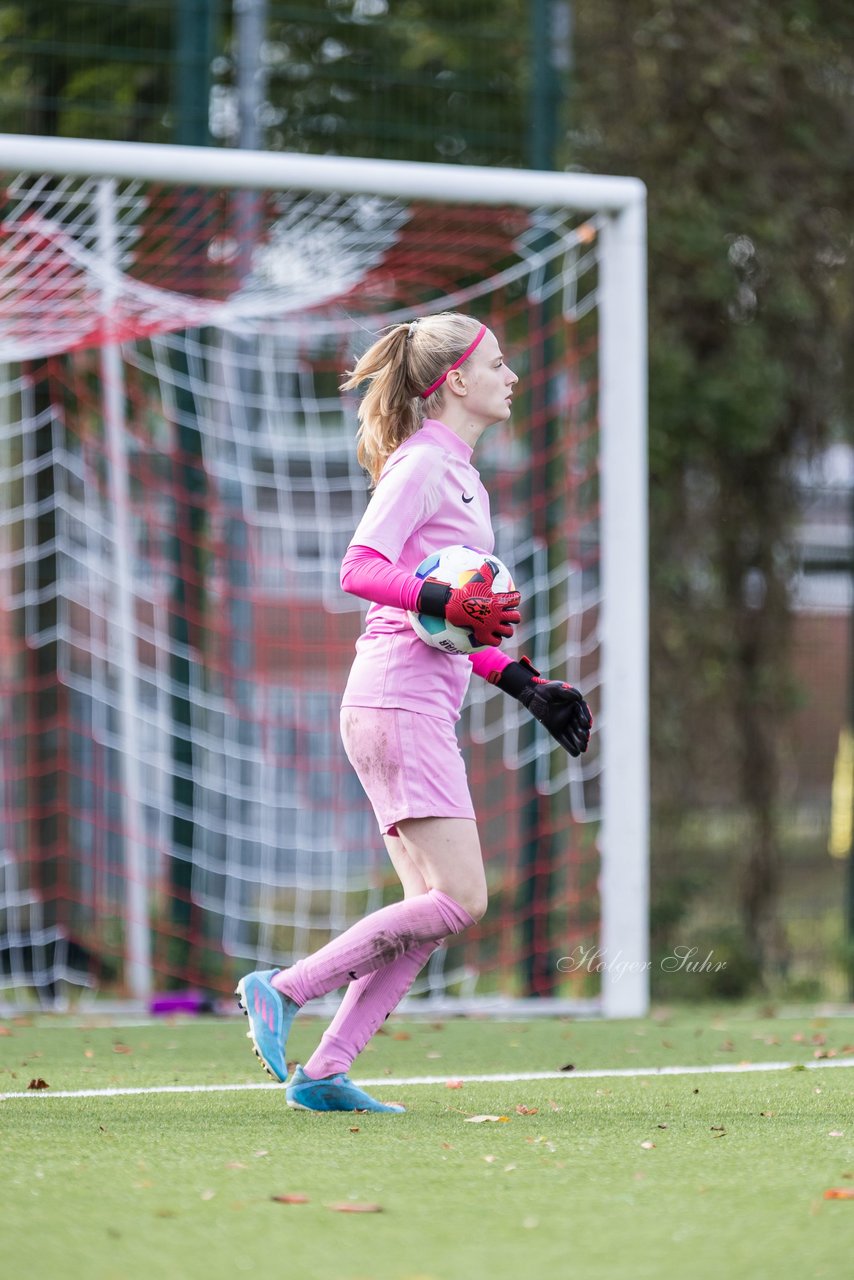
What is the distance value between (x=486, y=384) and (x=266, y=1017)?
1.37 meters

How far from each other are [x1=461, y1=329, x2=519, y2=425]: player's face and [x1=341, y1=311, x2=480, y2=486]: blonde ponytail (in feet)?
0.12

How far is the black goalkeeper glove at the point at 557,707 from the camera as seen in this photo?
3.56 m

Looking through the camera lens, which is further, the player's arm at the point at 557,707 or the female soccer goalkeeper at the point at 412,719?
the player's arm at the point at 557,707

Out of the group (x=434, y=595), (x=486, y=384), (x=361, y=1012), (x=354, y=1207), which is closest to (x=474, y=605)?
(x=434, y=595)

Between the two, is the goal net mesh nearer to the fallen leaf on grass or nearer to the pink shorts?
the pink shorts

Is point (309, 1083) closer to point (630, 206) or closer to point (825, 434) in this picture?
point (630, 206)

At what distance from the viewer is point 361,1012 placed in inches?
140

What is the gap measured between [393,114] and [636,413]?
9.23 ft

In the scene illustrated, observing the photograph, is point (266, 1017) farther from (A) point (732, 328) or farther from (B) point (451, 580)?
(A) point (732, 328)

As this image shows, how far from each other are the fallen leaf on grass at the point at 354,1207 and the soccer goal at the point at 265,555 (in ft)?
11.4

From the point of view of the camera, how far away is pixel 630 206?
624 centimetres

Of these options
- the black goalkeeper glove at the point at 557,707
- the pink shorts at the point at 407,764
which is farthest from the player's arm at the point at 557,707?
the pink shorts at the point at 407,764

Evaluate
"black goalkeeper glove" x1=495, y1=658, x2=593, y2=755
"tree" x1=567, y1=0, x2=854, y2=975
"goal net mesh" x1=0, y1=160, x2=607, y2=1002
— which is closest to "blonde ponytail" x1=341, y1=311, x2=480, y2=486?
"black goalkeeper glove" x1=495, y1=658, x2=593, y2=755

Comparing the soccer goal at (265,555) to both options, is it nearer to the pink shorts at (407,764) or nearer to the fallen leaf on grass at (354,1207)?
the pink shorts at (407,764)
